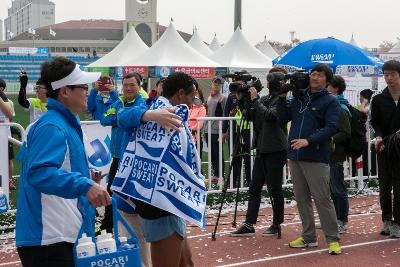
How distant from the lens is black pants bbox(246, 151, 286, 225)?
7.01 meters

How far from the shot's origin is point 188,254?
4.48 metres

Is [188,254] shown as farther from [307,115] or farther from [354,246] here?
[354,246]

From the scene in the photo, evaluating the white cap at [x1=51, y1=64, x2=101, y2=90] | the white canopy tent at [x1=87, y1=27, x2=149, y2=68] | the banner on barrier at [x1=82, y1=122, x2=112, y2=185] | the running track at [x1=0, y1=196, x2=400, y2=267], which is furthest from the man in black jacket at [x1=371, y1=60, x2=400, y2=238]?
the white canopy tent at [x1=87, y1=27, x2=149, y2=68]

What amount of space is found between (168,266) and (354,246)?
146 inches

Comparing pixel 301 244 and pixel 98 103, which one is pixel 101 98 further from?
pixel 301 244

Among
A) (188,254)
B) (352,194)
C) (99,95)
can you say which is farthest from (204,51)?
(188,254)

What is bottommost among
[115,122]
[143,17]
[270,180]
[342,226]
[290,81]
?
[342,226]

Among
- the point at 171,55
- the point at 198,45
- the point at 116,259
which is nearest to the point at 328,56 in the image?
the point at 171,55

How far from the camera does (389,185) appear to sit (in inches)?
291

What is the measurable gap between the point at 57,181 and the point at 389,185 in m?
5.33

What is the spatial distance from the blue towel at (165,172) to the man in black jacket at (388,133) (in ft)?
13.0

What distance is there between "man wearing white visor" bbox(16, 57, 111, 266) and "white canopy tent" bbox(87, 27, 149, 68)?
1920 cm

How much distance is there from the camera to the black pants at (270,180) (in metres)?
7.01

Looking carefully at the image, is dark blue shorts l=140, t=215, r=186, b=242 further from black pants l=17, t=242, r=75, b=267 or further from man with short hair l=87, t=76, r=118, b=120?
man with short hair l=87, t=76, r=118, b=120
